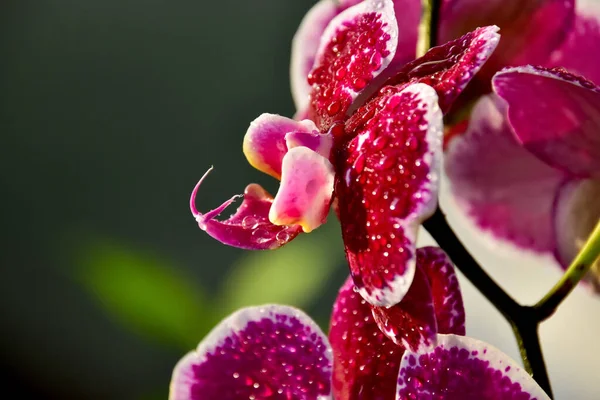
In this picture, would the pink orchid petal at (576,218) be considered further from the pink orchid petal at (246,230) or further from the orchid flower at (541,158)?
the pink orchid petal at (246,230)

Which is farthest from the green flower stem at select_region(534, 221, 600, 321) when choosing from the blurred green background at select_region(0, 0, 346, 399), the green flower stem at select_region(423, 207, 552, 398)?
the blurred green background at select_region(0, 0, 346, 399)

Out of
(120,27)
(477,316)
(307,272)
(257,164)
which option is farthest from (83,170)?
(257,164)

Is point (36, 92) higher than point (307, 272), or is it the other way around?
point (36, 92)

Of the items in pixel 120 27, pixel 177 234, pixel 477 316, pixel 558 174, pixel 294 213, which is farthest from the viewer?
pixel 177 234

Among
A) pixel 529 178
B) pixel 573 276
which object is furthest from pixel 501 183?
pixel 573 276

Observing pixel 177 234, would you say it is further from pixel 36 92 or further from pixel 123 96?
pixel 36 92

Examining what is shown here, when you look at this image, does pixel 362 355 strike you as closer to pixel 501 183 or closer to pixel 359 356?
pixel 359 356

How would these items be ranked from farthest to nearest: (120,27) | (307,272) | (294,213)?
(120,27)
(307,272)
(294,213)
